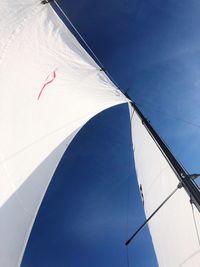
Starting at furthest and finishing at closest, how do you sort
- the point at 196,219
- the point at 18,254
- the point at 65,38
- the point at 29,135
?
the point at 65,38 → the point at 29,135 → the point at 18,254 → the point at 196,219

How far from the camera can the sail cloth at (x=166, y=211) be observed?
13.0 ft

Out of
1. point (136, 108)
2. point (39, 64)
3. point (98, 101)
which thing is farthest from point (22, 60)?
point (136, 108)

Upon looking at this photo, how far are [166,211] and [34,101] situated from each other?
123 inches

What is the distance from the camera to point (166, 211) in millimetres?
4824

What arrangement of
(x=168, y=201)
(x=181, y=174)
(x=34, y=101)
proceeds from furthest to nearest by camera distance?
(x=34, y=101) < (x=168, y=201) < (x=181, y=174)

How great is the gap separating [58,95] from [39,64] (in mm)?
751

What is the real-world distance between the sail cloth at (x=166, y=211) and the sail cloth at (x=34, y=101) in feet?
5.36

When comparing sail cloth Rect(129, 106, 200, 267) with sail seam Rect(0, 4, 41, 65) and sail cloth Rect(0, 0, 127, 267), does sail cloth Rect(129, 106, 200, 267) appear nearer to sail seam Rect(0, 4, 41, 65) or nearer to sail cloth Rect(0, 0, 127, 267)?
sail cloth Rect(0, 0, 127, 267)

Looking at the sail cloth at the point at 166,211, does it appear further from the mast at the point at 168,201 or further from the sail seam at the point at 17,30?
the sail seam at the point at 17,30

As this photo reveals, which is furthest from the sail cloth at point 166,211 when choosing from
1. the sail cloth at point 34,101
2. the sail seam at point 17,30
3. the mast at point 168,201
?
the sail seam at point 17,30

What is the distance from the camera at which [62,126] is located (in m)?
6.23

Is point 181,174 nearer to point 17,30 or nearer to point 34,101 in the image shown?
point 34,101

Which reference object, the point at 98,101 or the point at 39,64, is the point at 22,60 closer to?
the point at 39,64

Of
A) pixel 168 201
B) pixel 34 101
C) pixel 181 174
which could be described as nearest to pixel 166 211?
pixel 168 201
